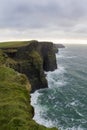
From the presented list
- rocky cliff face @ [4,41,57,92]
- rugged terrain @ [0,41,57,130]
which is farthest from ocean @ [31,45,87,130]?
rugged terrain @ [0,41,57,130]

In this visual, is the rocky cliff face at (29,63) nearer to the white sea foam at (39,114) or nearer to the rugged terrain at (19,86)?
the rugged terrain at (19,86)

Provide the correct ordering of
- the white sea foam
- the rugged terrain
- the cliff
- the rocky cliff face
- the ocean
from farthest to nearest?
the rocky cliff face
the ocean
the white sea foam
the rugged terrain
the cliff

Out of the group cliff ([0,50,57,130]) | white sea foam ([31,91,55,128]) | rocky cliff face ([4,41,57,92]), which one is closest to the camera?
cliff ([0,50,57,130])

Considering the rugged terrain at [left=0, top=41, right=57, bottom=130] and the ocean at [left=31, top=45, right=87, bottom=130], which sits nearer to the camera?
the rugged terrain at [left=0, top=41, right=57, bottom=130]

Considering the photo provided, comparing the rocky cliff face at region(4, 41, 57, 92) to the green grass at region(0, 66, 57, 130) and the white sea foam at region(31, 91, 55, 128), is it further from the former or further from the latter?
the green grass at region(0, 66, 57, 130)

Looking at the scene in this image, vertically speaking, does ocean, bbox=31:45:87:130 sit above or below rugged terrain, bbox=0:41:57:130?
below

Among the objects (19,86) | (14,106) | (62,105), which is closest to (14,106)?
(14,106)

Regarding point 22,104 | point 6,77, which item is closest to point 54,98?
point 6,77

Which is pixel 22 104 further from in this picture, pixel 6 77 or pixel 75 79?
pixel 75 79

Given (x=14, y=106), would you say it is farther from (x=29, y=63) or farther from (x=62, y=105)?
(x=29, y=63)
